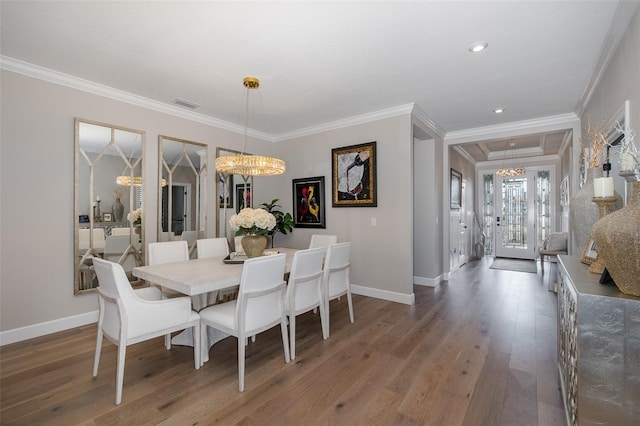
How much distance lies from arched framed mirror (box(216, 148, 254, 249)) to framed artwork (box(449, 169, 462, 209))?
3.72 metres

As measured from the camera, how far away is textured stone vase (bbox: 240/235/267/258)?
9.45ft

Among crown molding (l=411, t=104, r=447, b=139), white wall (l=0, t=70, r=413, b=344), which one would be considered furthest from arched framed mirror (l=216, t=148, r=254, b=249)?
crown molding (l=411, t=104, r=447, b=139)

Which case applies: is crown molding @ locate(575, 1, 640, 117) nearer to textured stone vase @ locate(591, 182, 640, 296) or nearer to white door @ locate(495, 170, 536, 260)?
textured stone vase @ locate(591, 182, 640, 296)

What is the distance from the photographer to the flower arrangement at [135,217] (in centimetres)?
353

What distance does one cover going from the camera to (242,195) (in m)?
4.89

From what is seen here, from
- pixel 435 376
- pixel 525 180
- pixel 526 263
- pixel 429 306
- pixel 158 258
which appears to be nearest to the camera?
pixel 435 376

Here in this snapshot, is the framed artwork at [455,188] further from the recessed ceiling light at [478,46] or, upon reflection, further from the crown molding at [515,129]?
the recessed ceiling light at [478,46]

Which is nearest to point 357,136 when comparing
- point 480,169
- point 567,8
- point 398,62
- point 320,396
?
point 398,62

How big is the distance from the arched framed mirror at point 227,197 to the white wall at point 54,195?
690 millimetres

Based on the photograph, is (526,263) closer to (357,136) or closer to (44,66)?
(357,136)

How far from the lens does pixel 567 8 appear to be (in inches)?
79.7

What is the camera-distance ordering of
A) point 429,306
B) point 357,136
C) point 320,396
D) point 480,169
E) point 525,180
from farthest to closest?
point 480,169
point 525,180
point 357,136
point 429,306
point 320,396

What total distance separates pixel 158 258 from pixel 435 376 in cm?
273

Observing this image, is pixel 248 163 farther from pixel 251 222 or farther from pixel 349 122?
pixel 349 122
